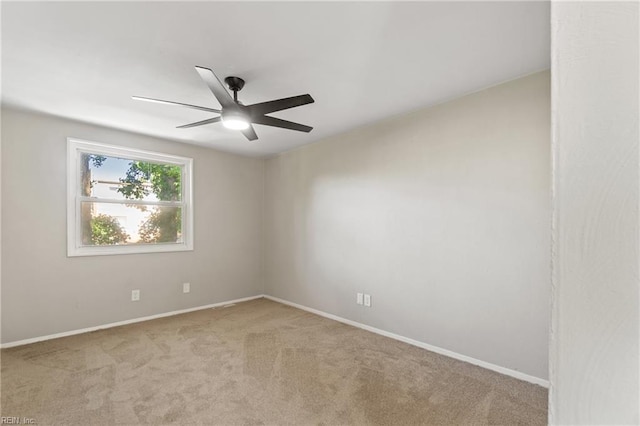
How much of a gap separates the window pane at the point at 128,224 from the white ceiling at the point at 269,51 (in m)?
1.17

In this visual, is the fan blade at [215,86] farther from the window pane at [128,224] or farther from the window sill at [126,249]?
the window sill at [126,249]

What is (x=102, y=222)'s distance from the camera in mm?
3555

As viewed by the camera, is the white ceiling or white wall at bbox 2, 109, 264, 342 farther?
white wall at bbox 2, 109, 264, 342

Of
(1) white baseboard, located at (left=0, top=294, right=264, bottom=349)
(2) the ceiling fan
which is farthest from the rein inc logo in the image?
(2) the ceiling fan

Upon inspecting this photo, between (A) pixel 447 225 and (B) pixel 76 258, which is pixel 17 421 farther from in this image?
(A) pixel 447 225

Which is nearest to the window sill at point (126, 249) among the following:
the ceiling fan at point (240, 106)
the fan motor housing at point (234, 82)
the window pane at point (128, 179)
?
the window pane at point (128, 179)

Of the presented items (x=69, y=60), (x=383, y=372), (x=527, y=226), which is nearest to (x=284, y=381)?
(x=383, y=372)

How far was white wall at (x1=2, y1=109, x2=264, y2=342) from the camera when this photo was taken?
9.78ft

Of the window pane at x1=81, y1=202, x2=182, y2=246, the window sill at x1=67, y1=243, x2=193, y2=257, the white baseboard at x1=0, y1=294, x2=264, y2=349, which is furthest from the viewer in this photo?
the window pane at x1=81, y1=202, x2=182, y2=246

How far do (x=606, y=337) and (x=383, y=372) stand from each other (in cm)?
236

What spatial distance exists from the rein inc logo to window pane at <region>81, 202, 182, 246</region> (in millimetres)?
1919

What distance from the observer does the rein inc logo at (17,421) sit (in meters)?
1.85

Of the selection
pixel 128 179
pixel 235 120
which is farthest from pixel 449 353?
pixel 128 179

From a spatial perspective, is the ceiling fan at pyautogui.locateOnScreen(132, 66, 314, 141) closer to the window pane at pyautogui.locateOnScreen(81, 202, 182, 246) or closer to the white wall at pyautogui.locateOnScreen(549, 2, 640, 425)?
→ the white wall at pyautogui.locateOnScreen(549, 2, 640, 425)
